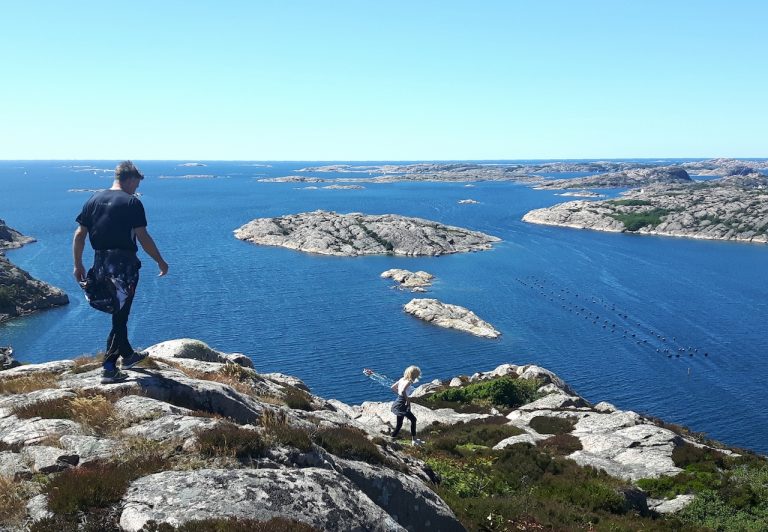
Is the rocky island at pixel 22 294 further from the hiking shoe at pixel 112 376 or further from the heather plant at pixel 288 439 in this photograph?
the heather plant at pixel 288 439

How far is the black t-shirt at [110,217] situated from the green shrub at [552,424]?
87.6 feet

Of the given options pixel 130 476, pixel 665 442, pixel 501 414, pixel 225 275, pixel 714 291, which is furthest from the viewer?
pixel 225 275

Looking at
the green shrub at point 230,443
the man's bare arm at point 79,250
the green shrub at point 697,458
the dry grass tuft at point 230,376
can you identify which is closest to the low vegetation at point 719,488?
the green shrub at point 697,458

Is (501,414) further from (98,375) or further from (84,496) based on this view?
(84,496)

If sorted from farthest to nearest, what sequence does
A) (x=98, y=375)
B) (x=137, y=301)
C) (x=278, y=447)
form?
(x=137, y=301) → (x=98, y=375) → (x=278, y=447)

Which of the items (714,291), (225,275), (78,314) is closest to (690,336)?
(714,291)

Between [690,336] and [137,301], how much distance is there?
93947mm

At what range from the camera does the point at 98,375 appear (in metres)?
12.5

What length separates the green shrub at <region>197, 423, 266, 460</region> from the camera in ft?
28.6

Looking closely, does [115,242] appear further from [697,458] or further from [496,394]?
[496,394]

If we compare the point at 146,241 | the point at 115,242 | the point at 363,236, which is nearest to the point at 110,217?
the point at 115,242

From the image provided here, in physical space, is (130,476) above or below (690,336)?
above

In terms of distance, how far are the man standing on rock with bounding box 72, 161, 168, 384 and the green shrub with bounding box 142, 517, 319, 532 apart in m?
5.59

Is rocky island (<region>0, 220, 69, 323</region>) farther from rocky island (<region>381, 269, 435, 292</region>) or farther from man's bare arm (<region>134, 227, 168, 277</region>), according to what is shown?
man's bare arm (<region>134, 227, 168, 277</region>)
